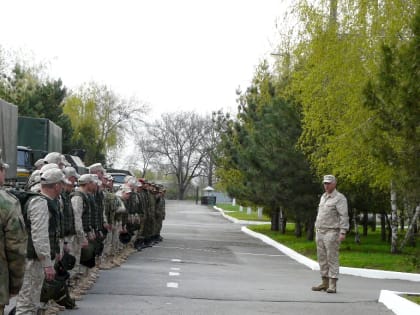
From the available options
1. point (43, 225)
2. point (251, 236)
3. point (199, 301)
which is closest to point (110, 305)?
point (199, 301)

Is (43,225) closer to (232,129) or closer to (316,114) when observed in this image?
(316,114)

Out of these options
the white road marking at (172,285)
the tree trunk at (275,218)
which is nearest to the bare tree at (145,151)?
the tree trunk at (275,218)

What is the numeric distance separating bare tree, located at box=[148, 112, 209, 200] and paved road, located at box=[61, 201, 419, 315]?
9527 centimetres

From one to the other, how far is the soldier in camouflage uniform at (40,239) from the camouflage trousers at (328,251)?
22.2 ft

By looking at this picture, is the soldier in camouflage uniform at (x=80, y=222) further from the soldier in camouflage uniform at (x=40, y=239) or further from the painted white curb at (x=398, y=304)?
the painted white curb at (x=398, y=304)

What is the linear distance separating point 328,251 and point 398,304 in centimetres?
254

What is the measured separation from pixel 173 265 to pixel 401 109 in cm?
707

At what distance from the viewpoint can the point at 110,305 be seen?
12609 mm

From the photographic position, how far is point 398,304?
13328 millimetres

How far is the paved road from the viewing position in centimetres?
1280

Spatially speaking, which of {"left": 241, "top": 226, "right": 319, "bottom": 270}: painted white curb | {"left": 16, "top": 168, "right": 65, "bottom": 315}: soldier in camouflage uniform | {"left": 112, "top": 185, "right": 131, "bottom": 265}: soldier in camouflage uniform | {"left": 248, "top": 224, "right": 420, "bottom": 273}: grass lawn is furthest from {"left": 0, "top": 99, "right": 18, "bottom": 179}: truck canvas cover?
{"left": 16, "top": 168, "right": 65, "bottom": 315}: soldier in camouflage uniform

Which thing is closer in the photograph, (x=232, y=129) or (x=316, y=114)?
(x=316, y=114)

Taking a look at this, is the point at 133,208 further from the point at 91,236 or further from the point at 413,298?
the point at 413,298

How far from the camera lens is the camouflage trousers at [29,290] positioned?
9492 millimetres
